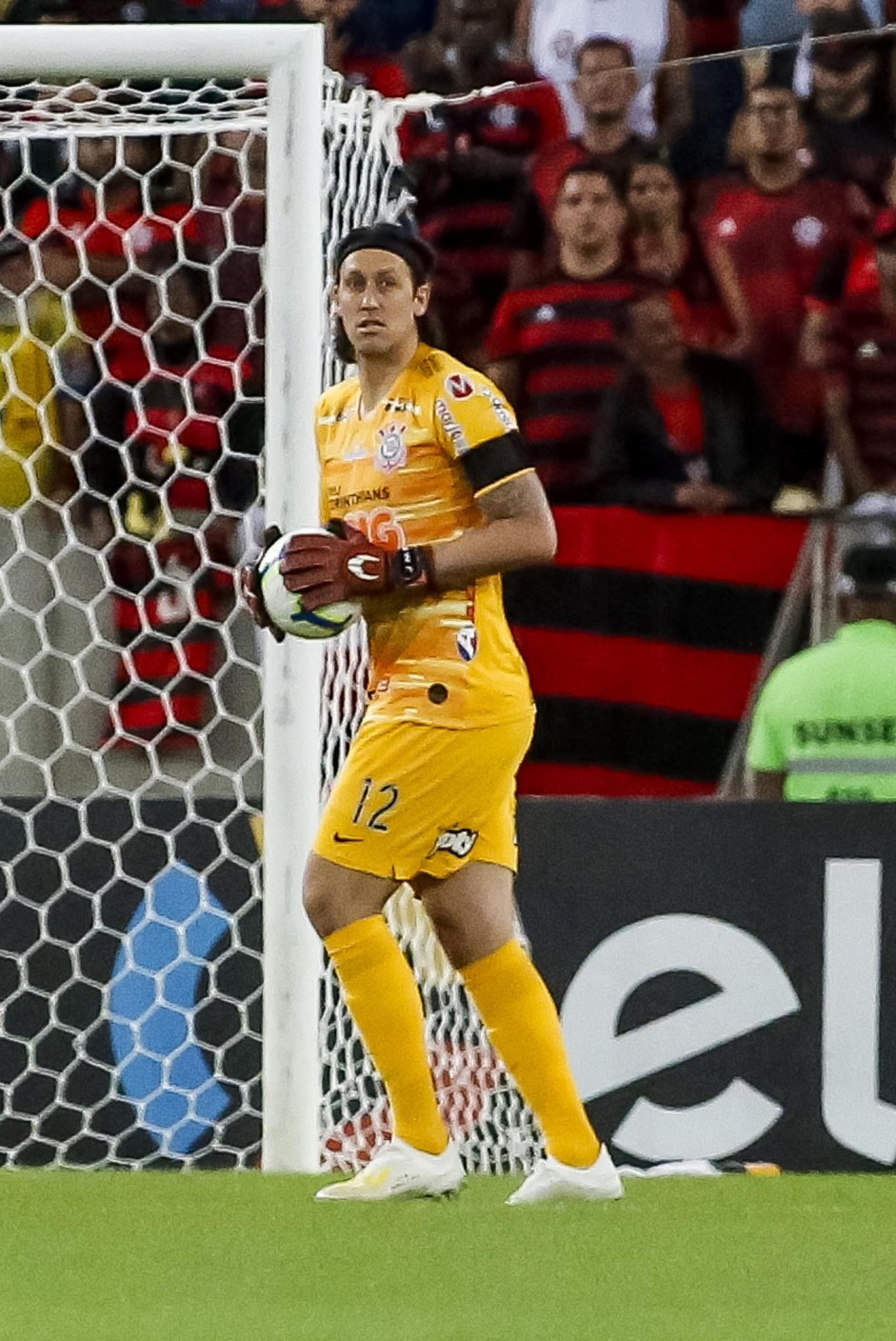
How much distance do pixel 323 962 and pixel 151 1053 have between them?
17.7 inches

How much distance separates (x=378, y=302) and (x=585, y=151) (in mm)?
3247

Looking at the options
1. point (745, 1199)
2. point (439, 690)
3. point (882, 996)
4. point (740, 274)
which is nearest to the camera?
point (439, 690)

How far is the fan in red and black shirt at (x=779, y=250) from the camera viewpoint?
6.90 meters

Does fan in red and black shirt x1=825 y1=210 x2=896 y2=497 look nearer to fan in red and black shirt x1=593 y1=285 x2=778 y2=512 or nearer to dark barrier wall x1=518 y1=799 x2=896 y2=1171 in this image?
fan in red and black shirt x1=593 y1=285 x2=778 y2=512

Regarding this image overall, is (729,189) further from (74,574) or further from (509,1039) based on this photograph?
(509,1039)

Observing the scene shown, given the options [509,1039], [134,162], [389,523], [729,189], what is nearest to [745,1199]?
[509,1039]

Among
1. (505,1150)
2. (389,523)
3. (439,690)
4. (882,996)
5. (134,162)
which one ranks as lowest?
(505,1150)

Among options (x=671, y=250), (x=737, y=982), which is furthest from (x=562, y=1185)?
(x=671, y=250)

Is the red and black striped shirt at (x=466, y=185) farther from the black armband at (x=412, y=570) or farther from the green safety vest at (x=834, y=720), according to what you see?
the black armband at (x=412, y=570)

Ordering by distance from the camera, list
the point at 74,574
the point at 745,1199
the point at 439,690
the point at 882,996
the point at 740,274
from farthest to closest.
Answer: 1. the point at 740,274
2. the point at 74,574
3. the point at 882,996
4. the point at 745,1199
5. the point at 439,690

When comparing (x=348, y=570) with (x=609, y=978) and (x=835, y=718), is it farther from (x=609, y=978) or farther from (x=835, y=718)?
(x=835, y=718)

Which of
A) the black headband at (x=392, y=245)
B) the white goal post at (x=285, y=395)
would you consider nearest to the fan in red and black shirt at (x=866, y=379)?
the white goal post at (x=285, y=395)

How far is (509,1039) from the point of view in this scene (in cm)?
431

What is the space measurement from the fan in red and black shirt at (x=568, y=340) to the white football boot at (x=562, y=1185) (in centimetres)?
286
